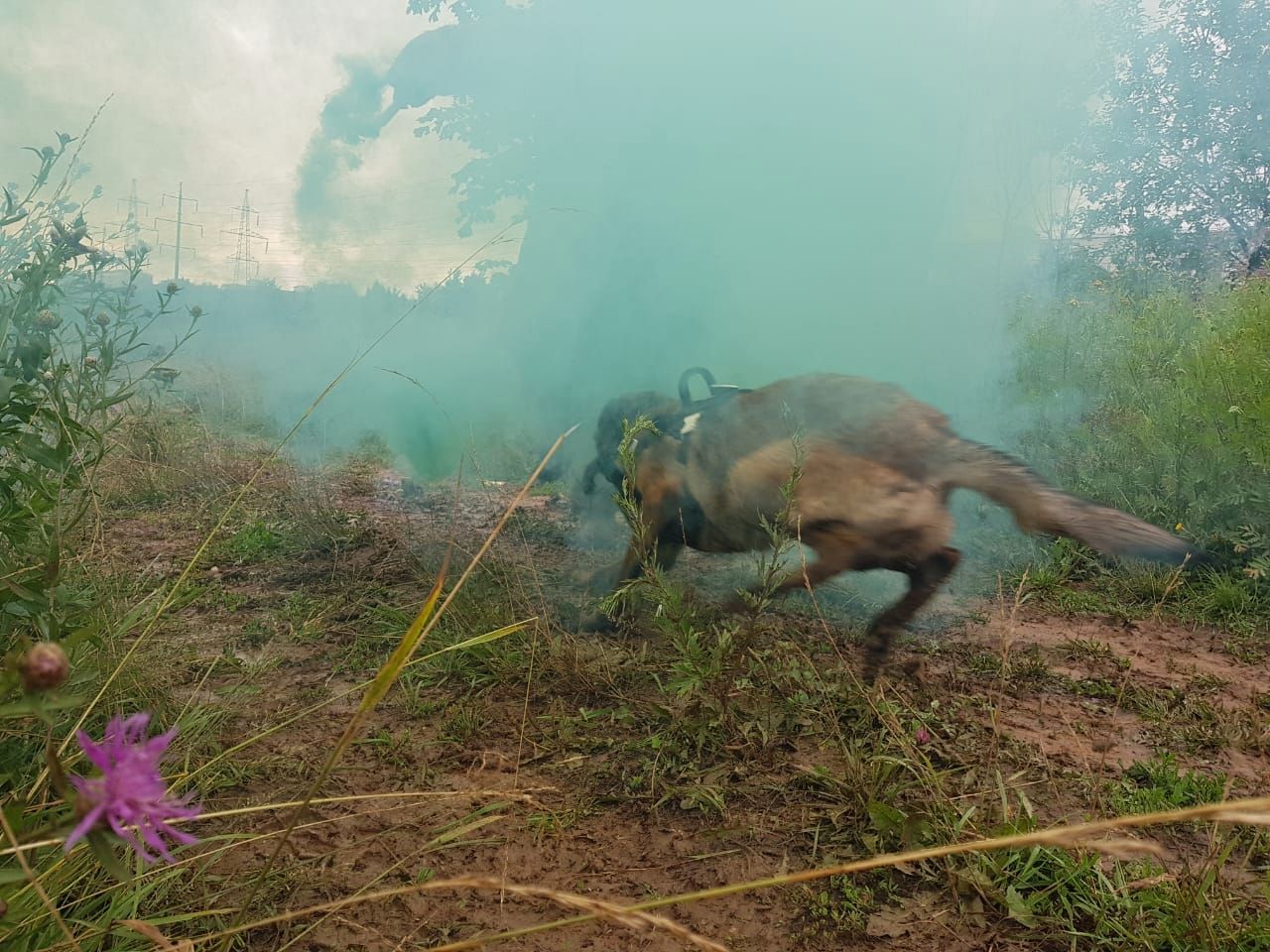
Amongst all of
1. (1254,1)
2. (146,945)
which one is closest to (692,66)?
(1254,1)

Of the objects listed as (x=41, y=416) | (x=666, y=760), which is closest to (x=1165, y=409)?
(x=666, y=760)

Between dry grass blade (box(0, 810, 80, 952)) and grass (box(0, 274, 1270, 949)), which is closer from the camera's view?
dry grass blade (box(0, 810, 80, 952))

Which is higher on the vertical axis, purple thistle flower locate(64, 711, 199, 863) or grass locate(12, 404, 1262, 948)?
purple thistle flower locate(64, 711, 199, 863)

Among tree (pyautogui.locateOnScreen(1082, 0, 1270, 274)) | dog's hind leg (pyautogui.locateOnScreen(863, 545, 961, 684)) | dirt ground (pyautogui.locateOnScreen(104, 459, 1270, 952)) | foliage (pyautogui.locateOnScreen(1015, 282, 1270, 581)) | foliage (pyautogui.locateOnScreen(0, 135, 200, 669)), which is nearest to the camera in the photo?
foliage (pyautogui.locateOnScreen(0, 135, 200, 669))

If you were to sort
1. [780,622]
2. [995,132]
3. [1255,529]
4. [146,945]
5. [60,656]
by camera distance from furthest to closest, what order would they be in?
[995,132] < [1255,529] < [780,622] < [146,945] < [60,656]

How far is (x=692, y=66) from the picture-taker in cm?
771

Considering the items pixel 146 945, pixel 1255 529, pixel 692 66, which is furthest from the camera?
pixel 692 66

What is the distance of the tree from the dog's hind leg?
6.41 metres

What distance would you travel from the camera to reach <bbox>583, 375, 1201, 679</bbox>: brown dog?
259 cm

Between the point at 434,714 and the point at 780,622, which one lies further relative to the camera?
the point at 780,622

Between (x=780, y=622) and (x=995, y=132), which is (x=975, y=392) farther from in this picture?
(x=780, y=622)

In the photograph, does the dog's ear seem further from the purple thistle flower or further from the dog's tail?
the purple thistle flower

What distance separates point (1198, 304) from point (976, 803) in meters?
6.35

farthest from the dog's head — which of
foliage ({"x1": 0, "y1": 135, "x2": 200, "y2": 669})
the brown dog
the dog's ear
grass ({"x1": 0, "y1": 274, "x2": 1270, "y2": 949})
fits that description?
foliage ({"x1": 0, "y1": 135, "x2": 200, "y2": 669})
